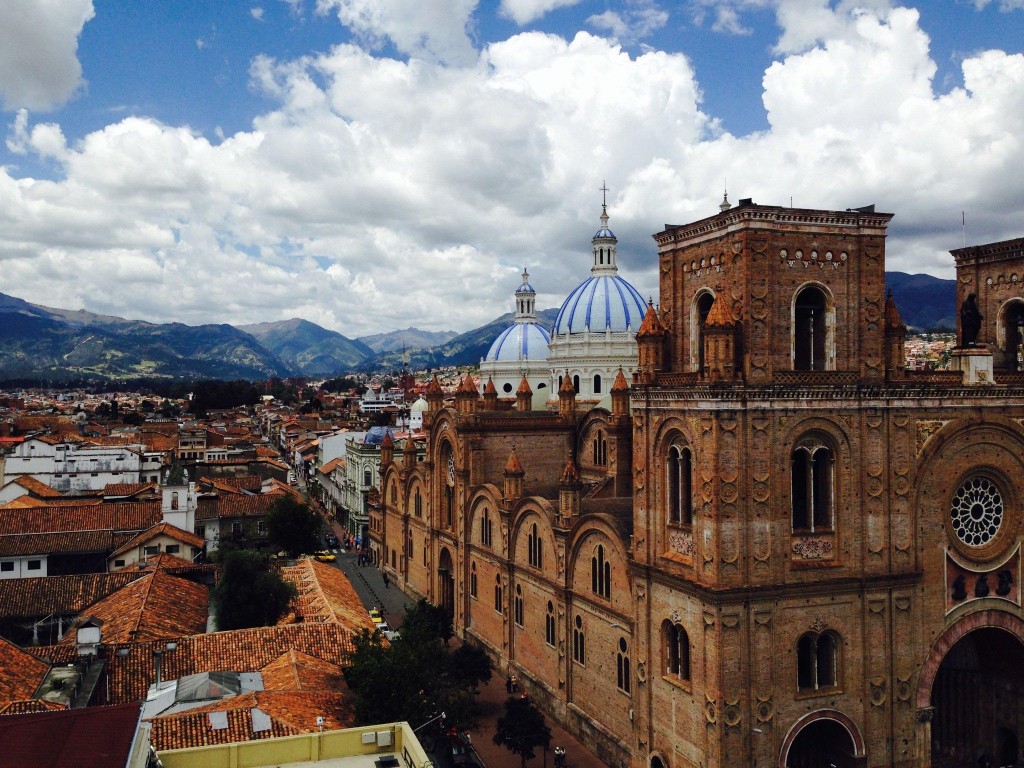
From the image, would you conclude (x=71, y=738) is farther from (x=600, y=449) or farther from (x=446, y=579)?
(x=446, y=579)

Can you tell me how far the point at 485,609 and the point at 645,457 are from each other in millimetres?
19566

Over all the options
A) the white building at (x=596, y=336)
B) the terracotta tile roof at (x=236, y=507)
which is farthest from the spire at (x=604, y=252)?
the terracotta tile roof at (x=236, y=507)

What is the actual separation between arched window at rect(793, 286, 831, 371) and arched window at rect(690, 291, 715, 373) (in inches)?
126

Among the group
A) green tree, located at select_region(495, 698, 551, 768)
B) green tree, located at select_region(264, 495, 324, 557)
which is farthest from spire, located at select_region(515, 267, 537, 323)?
green tree, located at select_region(495, 698, 551, 768)

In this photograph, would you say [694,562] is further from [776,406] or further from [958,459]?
[958,459]

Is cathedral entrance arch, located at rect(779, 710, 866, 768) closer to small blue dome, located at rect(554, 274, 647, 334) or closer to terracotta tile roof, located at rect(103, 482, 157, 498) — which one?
small blue dome, located at rect(554, 274, 647, 334)

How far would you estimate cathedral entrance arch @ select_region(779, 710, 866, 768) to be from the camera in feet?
88.1

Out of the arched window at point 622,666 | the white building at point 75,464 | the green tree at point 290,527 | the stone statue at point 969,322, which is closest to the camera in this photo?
the arched window at point 622,666

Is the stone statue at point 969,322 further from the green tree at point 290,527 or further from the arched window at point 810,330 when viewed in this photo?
the green tree at point 290,527

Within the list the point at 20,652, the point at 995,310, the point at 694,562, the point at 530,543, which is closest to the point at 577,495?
the point at 530,543

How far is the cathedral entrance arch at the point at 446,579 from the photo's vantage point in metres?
51.1

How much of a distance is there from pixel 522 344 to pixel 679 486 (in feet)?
127

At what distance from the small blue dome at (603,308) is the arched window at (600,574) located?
26.5 meters

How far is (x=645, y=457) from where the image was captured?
2953 centimetres
